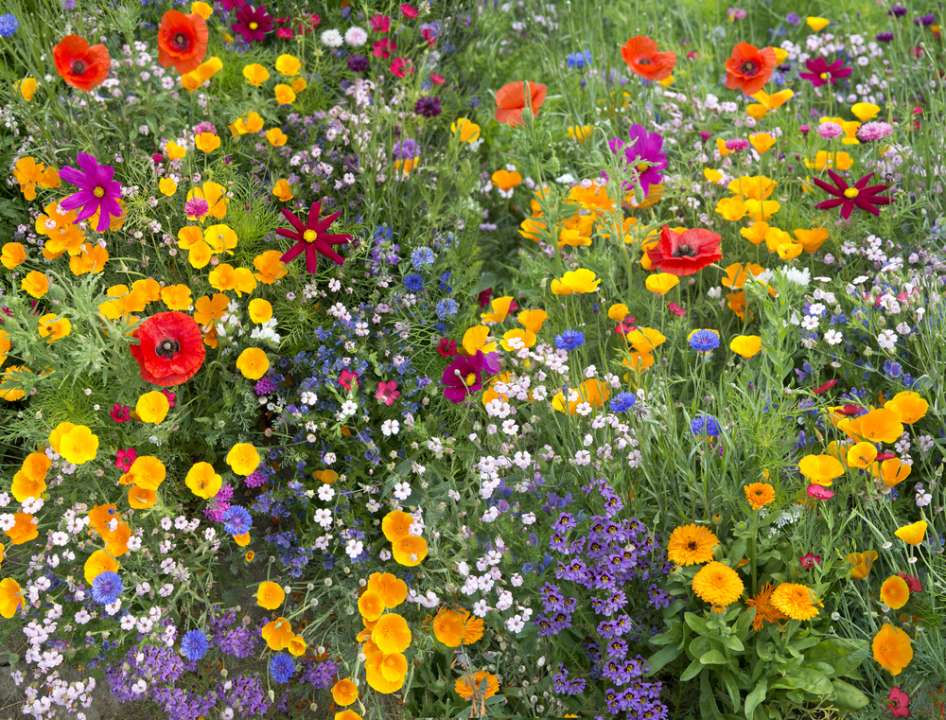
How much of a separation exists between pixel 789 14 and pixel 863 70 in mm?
487

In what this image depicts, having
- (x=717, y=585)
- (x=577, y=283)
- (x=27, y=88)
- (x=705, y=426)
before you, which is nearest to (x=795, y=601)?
(x=717, y=585)

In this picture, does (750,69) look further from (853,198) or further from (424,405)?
(424,405)

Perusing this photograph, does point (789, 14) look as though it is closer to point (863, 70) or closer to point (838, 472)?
point (863, 70)

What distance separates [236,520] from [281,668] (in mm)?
348

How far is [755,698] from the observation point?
6.57 ft

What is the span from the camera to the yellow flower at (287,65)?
304 centimetres

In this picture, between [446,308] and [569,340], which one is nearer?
[569,340]

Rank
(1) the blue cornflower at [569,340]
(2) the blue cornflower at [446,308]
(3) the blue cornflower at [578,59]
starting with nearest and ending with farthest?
(1) the blue cornflower at [569,340] → (2) the blue cornflower at [446,308] → (3) the blue cornflower at [578,59]

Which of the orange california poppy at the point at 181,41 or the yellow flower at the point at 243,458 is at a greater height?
the orange california poppy at the point at 181,41

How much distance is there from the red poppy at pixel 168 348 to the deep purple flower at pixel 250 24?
1364 millimetres

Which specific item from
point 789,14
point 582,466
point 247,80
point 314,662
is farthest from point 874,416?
point 789,14

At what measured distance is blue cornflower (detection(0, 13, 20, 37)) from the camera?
→ 2891 mm

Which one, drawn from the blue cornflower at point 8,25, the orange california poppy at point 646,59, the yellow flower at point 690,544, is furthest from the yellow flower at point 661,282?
the blue cornflower at point 8,25

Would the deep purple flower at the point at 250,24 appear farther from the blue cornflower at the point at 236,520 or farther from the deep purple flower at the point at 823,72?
the deep purple flower at the point at 823,72
